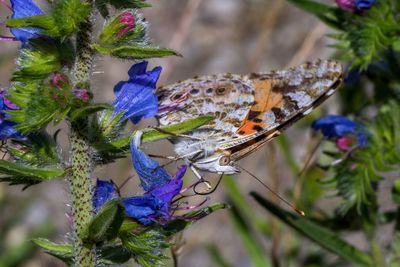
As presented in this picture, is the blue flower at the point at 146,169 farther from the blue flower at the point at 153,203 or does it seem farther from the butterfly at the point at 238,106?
the butterfly at the point at 238,106

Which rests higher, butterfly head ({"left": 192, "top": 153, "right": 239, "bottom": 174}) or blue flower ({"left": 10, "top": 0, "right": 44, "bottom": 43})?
blue flower ({"left": 10, "top": 0, "right": 44, "bottom": 43})

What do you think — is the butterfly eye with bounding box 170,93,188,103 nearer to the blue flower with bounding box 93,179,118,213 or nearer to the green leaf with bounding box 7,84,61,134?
the blue flower with bounding box 93,179,118,213

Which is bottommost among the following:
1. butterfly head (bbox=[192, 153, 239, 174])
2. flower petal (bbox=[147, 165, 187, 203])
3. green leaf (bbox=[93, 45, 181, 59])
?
butterfly head (bbox=[192, 153, 239, 174])

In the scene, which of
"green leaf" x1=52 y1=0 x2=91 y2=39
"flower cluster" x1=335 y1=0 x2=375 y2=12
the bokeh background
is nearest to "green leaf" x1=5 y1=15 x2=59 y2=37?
"green leaf" x1=52 y1=0 x2=91 y2=39

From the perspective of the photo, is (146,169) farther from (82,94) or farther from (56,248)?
(56,248)

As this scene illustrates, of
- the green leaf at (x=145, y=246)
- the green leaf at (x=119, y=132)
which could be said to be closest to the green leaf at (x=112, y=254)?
the green leaf at (x=145, y=246)

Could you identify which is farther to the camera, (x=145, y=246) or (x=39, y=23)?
(x=145, y=246)

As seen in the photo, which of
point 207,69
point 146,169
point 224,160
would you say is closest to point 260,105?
point 224,160
